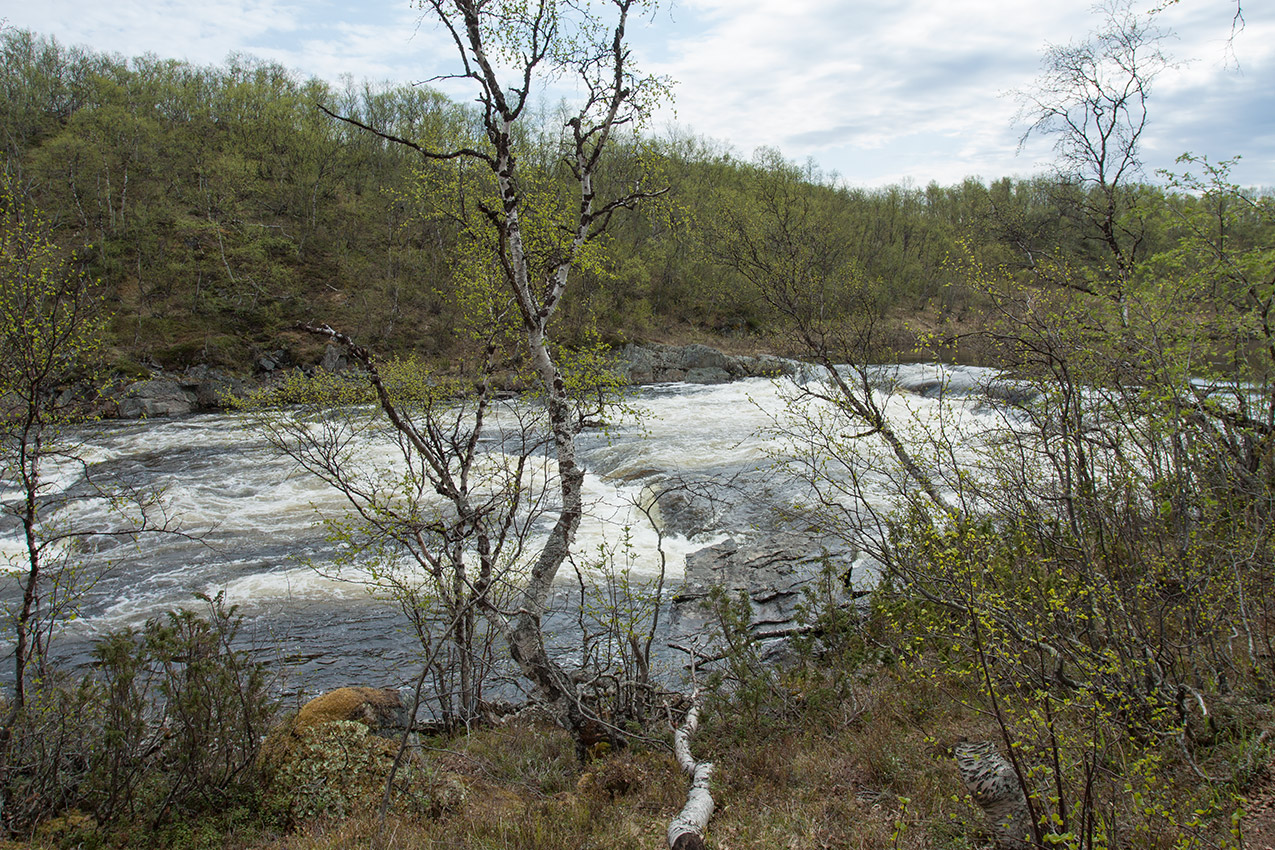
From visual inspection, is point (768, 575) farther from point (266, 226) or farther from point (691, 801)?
point (266, 226)

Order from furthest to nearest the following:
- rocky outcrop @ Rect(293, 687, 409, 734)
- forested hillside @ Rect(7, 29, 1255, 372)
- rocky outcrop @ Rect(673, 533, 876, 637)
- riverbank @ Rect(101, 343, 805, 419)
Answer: forested hillside @ Rect(7, 29, 1255, 372) < riverbank @ Rect(101, 343, 805, 419) < rocky outcrop @ Rect(673, 533, 876, 637) < rocky outcrop @ Rect(293, 687, 409, 734)

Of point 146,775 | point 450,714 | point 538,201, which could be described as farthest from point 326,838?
point 538,201

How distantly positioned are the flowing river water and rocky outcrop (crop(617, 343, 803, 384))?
500 inches

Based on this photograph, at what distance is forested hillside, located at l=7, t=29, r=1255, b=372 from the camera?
3309cm

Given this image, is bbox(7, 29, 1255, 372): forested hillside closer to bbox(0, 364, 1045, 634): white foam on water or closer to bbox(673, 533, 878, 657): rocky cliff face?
bbox(0, 364, 1045, 634): white foam on water

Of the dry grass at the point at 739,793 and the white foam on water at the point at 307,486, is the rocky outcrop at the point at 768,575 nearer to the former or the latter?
the white foam on water at the point at 307,486

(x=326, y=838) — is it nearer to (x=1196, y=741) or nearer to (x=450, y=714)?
(x=450, y=714)

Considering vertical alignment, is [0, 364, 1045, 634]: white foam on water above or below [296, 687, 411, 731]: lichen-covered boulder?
above

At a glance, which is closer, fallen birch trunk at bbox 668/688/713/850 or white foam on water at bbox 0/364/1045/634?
fallen birch trunk at bbox 668/688/713/850

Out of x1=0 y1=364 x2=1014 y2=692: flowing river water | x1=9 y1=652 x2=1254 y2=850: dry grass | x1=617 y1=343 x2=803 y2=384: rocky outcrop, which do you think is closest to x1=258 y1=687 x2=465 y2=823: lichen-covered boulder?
x1=9 y1=652 x2=1254 y2=850: dry grass

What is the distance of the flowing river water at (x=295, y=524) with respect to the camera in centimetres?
940

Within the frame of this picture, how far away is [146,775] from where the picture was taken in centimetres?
511

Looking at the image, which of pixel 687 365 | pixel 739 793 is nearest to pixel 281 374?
pixel 687 365

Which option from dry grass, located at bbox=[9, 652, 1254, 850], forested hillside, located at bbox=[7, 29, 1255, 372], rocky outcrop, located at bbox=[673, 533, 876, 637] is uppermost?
forested hillside, located at bbox=[7, 29, 1255, 372]
